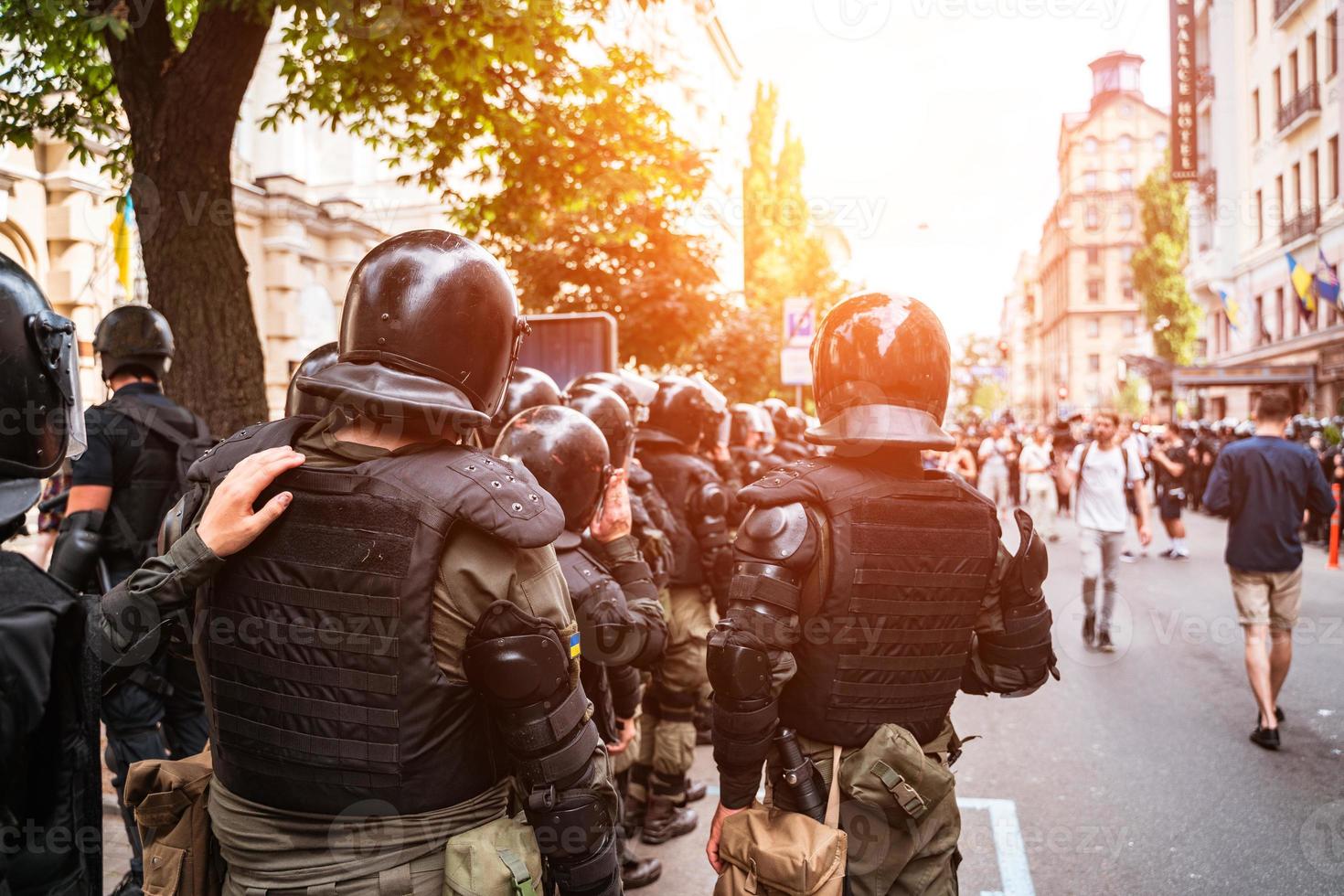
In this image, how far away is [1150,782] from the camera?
5207mm

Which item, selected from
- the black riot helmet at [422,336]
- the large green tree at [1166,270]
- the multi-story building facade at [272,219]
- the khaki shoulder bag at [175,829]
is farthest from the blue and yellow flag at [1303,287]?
the large green tree at [1166,270]

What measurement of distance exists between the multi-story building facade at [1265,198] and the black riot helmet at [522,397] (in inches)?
842

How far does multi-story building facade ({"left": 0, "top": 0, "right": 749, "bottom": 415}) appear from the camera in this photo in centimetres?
1112

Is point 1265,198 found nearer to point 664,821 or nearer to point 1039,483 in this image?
point 1039,483

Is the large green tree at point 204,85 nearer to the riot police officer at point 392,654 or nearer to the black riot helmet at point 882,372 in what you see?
the black riot helmet at point 882,372

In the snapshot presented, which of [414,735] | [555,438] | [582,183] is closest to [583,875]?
[414,735]

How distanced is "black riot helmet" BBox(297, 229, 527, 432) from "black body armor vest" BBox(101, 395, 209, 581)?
251 cm

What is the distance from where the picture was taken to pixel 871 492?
252cm

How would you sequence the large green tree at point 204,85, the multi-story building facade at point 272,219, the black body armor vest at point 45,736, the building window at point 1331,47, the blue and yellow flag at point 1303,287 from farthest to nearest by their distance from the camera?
the building window at point 1331,47, the blue and yellow flag at point 1303,287, the multi-story building facade at point 272,219, the large green tree at point 204,85, the black body armor vest at point 45,736

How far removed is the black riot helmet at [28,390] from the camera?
1708 mm

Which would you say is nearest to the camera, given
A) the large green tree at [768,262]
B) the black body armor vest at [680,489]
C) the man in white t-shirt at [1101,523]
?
the black body armor vest at [680,489]

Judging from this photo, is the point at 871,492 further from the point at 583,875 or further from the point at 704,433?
the point at 704,433

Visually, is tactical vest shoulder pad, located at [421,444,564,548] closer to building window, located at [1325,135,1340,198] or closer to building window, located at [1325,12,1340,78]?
building window, located at [1325,12,1340,78]

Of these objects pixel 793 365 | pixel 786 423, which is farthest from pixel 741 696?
pixel 793 365
